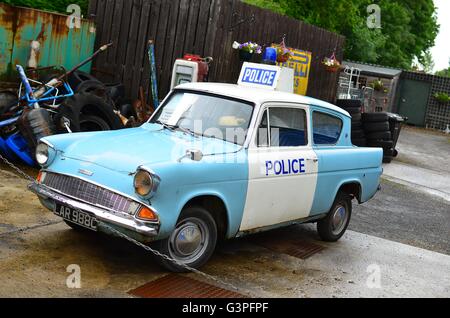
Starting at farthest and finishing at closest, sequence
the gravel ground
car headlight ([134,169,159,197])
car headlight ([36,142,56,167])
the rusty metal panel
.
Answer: the rusty metal panel
the gravel ground
car headlight ([36,142,56,167])
car headlight ([134,169,159,197])

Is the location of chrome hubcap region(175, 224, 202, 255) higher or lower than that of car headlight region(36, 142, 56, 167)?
lower

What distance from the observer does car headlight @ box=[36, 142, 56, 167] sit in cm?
521

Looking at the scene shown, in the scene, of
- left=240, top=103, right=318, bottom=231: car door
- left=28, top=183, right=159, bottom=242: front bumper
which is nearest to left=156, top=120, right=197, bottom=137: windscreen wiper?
left=240, top=103, right=318, bottom=231: car door

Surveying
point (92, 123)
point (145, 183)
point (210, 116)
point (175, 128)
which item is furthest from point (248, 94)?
point (92, 123)

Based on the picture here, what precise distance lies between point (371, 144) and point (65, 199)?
999cm

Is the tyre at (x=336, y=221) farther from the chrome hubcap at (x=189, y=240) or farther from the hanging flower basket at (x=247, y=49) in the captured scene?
the hanging flower basket at (x=247, y=49)

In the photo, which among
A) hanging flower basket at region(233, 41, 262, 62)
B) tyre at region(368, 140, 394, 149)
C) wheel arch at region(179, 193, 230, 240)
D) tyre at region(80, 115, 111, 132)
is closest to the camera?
wheel arch at region(179, 193, 230, 240)

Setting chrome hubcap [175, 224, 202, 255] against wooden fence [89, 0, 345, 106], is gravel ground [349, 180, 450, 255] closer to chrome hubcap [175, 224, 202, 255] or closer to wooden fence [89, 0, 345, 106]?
chrome hubcap [175, 224, 202, 255]

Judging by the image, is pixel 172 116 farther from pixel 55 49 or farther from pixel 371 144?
pixel 371 144

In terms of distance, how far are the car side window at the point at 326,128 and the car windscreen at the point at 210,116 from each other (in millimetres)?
1000

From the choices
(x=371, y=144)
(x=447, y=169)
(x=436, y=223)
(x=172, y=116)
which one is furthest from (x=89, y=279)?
(x=447, y=169)

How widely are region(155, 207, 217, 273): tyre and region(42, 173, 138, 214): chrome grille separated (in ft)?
1.50

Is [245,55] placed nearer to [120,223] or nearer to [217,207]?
[217,207]
